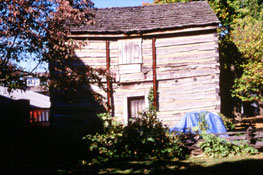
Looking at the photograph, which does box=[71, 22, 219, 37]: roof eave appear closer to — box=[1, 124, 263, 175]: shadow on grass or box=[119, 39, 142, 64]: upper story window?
box=[119, 39, 142, 64]: upper story window

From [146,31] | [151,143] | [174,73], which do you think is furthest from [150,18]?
[151,143]

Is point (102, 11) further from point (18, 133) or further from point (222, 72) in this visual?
point (222, 72)

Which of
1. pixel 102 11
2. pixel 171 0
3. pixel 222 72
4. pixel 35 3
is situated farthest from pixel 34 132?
pixel 171 0

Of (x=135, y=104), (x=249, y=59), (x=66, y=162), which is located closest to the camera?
(x=66, y=162)

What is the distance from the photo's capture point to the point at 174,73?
1249cm

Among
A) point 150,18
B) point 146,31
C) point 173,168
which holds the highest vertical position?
point 150,18

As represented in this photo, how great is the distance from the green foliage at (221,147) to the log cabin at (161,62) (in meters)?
4.44

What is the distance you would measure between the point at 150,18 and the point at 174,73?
380 centimetres

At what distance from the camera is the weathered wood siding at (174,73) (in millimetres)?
12414

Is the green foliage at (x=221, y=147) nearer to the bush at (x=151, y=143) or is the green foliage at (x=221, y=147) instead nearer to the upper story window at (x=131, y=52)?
the bush at (x=151, y=143)

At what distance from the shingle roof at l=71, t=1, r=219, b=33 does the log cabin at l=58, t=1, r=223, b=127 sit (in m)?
0.06

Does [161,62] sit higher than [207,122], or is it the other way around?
[161,62]

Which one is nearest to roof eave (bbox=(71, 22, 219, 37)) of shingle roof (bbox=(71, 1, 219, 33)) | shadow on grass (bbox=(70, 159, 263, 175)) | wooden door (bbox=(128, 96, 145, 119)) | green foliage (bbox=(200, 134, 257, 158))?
shingle roof (bbox=(71, 1, 219, 33))

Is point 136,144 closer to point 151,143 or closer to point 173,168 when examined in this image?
point 151,143
